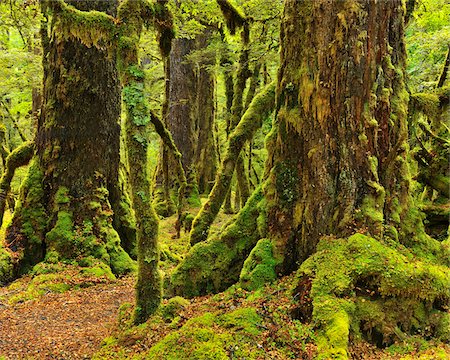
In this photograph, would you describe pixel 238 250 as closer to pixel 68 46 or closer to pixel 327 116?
pixel 327 116

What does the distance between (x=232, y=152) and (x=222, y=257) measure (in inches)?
69.7

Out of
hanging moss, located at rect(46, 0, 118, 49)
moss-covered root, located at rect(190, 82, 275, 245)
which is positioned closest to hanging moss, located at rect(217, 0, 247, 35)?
hanging moss, located at rect(46, 0, 118, 49)

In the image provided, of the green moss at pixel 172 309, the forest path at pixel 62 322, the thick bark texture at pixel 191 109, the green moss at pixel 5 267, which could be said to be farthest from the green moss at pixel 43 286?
the thick bark texture at pixel 191 109

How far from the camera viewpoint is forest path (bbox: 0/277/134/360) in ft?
20.2

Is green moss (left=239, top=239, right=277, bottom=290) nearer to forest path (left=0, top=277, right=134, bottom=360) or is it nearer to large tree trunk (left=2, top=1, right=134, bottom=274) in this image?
forest path (left=0, top=277, right=134, bottom=360)

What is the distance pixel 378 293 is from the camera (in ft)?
17.3

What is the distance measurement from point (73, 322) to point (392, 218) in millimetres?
5148

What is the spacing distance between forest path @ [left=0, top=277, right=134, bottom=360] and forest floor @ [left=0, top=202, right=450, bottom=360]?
14 mm

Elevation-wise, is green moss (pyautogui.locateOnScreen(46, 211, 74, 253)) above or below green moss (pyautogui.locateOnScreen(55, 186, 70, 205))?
below

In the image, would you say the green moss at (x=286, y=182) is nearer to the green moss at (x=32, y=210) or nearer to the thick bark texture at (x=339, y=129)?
the thick bark texture at (x=339, y=129)

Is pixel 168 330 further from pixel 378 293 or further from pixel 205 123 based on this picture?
pixel 205 123

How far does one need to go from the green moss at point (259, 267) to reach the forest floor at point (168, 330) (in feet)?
0.44

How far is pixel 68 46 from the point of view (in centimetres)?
974

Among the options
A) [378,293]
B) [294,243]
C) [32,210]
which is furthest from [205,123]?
[378,293]
